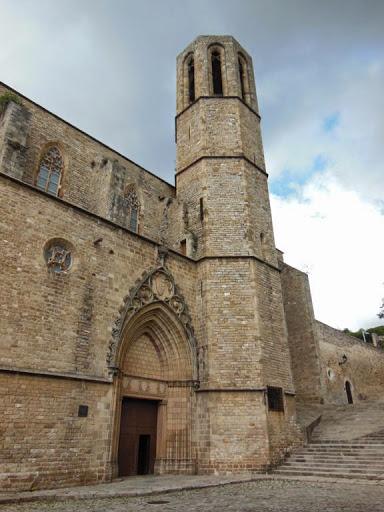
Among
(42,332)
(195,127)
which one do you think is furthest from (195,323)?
(195,127)

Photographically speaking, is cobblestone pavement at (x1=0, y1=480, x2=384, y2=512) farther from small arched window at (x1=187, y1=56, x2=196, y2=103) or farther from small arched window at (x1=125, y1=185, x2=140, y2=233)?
small arched window at (x1=187, y1=56, x2=196, y2=103)

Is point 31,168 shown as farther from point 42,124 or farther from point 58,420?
point 58,420

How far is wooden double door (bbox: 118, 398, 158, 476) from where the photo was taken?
1025cm

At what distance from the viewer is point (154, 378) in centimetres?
1130

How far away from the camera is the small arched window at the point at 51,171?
42.1 ft

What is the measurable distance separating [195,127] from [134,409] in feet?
37.0

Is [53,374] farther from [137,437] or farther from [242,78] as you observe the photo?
[242,78]

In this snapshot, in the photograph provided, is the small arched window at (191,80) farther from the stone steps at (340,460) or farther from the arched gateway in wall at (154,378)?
the stone steps at (340,460)

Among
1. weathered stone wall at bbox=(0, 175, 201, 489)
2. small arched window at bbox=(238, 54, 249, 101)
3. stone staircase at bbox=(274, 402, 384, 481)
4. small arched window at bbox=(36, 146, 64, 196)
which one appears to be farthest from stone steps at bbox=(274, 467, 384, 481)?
small arched window at bbox=(238, 54, 249, 101)

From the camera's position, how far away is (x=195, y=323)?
40.2 feet

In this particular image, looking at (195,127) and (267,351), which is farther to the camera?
(195,127)

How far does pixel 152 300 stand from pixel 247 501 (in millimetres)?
6041

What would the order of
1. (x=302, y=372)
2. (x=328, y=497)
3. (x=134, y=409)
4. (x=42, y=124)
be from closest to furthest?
(x=328, y=497), (x=134, y=409), (x=42, y=124), (x=302, y=372)

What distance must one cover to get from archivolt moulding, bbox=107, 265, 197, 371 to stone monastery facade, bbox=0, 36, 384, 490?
37 millimetres
